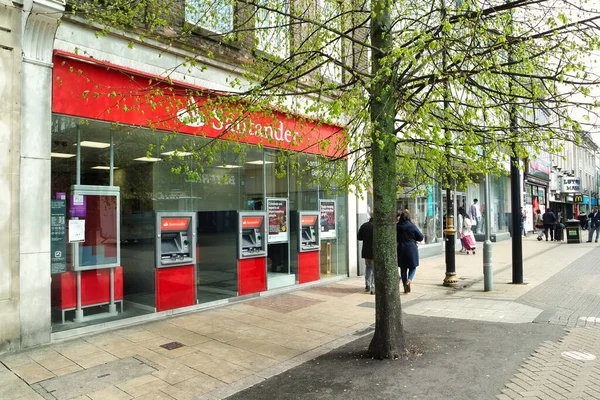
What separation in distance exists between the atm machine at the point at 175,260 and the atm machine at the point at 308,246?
2907 mm

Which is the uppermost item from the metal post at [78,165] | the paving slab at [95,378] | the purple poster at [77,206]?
the metal post at [78,165]

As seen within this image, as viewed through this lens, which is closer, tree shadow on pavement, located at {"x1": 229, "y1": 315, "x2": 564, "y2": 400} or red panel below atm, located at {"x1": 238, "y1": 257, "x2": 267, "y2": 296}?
tree shadow on pavement, located at {"x1": 229, "y1": 315, "x2": 564, "y2": 400}

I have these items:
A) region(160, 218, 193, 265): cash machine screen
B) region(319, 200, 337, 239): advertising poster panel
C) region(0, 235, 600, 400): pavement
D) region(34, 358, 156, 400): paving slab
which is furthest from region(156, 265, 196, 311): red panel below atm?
region(319, 200, 337, 239): advertising poster panel

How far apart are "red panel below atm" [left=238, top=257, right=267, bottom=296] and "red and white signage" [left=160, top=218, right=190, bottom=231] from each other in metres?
1.43

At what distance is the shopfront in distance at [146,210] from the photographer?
642cm

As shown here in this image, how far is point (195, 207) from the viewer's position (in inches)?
335

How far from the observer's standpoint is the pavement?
432 cm

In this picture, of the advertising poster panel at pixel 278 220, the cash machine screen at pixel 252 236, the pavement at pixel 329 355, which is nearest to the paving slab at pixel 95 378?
the pavement at pixel 329 355

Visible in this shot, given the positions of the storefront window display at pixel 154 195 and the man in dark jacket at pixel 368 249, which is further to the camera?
the man in dark jacket at pixel 368 249

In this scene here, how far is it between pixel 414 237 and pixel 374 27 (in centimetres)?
493

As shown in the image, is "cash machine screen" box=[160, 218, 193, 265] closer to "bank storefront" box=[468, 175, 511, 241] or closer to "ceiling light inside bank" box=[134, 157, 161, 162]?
"ceiling light inside bank" box=[134, 157, 161, 162]

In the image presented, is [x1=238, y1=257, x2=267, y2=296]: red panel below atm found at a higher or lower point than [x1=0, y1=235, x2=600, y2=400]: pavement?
higher

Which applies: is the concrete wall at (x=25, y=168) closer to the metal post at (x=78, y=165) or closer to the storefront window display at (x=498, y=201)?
the metal post at (x=78, y=165)

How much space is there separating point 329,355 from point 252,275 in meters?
3.77
